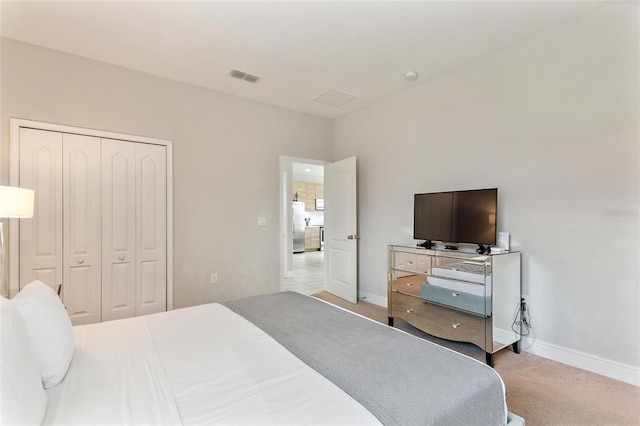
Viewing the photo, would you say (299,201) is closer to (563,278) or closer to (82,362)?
(563,278)

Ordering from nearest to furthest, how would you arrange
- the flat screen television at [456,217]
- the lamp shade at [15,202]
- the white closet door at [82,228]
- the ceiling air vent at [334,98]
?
the lamp shade at [15,202] < the flat screen television at [456,217] < the white closet door at [82,228] < the ceiling air vent at [334,98]

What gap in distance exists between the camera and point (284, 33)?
268 cm

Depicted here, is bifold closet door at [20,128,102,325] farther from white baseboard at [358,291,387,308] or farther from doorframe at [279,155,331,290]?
white baseboard at [358,291,387,308]

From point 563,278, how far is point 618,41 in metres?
1.86

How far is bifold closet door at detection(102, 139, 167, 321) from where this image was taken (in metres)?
3.21

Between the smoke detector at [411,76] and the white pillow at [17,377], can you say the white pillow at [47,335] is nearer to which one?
the white pillow at [17,377]

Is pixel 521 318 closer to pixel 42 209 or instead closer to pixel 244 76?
pixel 244 76

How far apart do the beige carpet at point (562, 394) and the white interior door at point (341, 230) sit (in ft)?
6.58

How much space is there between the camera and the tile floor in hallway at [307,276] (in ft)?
17.0

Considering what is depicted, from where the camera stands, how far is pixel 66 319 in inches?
57.2

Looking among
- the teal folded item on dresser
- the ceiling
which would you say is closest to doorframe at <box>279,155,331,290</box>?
the ceiling

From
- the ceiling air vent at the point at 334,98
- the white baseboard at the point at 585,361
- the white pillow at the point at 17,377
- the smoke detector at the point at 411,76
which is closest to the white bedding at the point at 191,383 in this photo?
the white pillow at the point at 17,377

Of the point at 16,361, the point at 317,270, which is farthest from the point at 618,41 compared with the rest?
the point at 317,270

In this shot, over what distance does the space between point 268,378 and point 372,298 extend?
10.8ft
